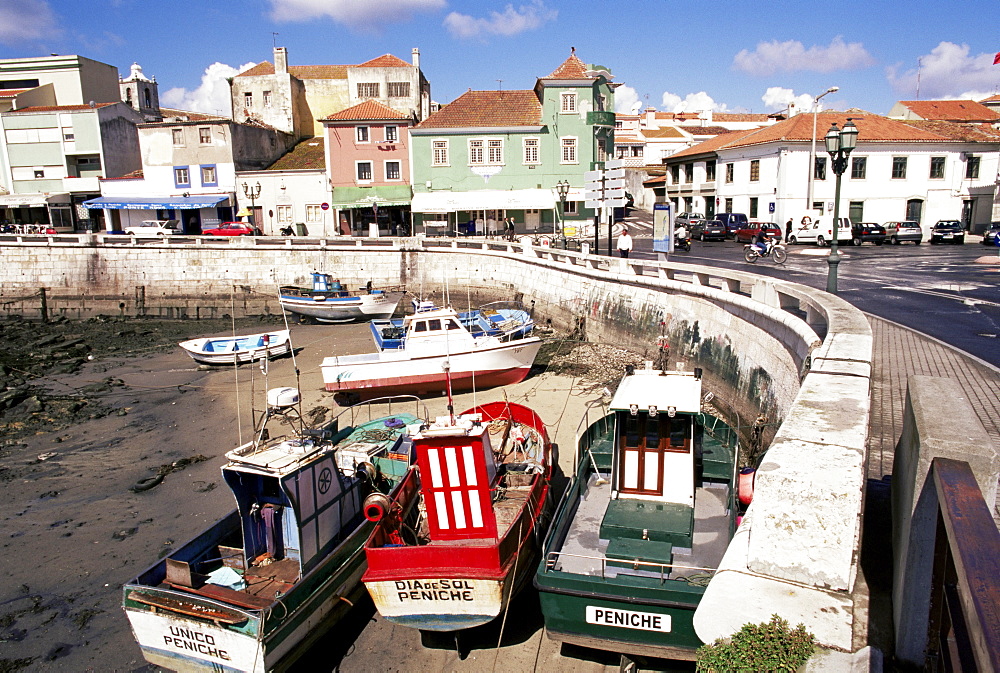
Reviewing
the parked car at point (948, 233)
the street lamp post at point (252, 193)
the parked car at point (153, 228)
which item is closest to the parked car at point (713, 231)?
the parked car at point (948, 233)

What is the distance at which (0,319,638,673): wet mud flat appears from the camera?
8750mm

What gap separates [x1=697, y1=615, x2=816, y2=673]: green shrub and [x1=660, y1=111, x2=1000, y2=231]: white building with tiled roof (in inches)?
1669

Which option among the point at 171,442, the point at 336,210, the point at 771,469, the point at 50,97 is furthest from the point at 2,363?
the point at 50,97

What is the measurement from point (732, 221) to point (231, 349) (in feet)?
106

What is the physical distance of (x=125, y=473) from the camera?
14.8 m

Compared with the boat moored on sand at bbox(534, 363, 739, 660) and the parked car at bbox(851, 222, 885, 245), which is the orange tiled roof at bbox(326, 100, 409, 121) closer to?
the parked car at bbox(851, 222, 885, 245)

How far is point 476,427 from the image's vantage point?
8.34m

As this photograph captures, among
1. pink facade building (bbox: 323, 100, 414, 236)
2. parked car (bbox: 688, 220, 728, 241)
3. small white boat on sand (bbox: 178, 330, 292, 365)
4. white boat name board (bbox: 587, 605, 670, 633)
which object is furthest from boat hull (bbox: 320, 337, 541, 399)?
parked car (bbox: 688, 220, 728, 241)

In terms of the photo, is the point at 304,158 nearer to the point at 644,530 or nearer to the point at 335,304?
the point at 335,304

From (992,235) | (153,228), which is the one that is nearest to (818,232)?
(992,235)

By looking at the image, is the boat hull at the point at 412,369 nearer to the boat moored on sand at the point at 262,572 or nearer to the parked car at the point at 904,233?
the boat moored on sand at the point at 262,572

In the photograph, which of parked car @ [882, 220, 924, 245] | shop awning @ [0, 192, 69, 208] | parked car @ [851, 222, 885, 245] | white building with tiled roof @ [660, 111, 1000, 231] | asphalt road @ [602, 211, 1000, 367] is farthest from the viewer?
shop awning @ [0, 192, 69, 208]

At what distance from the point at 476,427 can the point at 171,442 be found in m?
11.5

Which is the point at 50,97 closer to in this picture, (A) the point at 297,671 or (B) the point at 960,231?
(A) the point at 297,671
